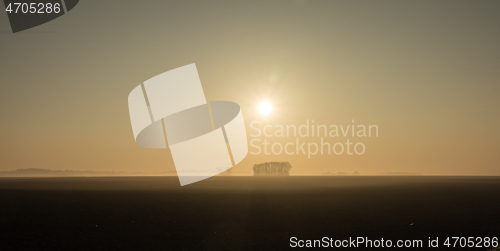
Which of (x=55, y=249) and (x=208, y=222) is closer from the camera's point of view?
Answer: (x=55, y=249)

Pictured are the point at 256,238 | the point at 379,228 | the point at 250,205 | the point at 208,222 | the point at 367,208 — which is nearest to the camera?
the point at 256,238

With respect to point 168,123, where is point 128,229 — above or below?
below

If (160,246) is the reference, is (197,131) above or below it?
above

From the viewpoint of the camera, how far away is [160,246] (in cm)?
2423

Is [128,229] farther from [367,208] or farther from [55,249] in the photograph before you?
[367,208]

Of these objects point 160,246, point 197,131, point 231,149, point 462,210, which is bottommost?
point 160,246

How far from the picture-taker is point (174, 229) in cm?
2898

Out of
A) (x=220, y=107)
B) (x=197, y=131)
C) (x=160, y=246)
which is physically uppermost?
(x=220, y=107)

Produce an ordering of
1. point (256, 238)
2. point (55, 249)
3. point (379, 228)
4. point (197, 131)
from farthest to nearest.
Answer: point (197, 131) < point (379, 228) < point (256, 238) < point (55, 249)

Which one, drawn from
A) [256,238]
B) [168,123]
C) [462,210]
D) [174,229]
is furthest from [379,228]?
[168,123]

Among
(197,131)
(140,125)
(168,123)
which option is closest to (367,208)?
(197,131)

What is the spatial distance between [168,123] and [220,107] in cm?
588

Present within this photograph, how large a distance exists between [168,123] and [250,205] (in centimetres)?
1446

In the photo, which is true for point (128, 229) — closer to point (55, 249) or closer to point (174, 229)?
point (174, 229)
